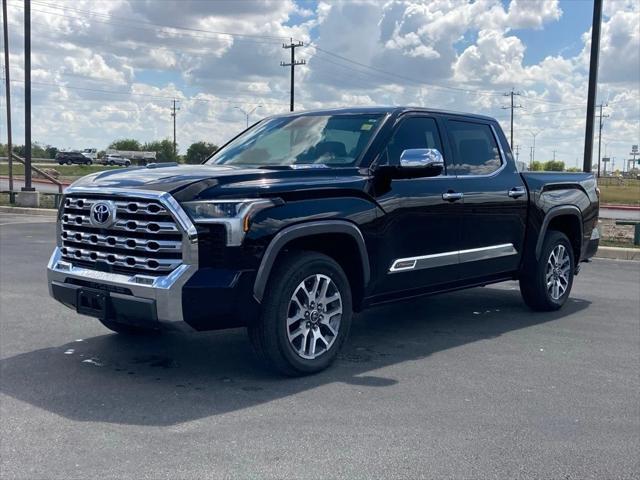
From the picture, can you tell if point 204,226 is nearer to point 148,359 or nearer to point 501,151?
point 148,359

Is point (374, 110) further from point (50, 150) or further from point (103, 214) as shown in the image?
point (50, 150)

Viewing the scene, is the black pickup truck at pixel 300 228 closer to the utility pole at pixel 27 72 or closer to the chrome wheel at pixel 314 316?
the chrome wheel at pixel 314 316

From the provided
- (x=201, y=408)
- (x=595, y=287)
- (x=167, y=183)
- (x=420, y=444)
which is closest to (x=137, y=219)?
(x=167, y=183)

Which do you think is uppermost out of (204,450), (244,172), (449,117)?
(449,117)

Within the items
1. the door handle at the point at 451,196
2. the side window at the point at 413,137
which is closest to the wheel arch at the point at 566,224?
the door handle at the point at 451,196

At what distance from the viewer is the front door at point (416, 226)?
5633 mm

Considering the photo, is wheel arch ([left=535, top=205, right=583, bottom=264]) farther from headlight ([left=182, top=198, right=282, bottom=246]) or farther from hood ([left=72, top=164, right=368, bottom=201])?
headlight ([left=182, top=198, right=282, bottom=246])

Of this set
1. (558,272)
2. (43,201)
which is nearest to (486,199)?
(558,272)

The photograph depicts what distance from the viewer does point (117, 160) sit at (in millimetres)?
80938

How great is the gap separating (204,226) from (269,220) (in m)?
0.44

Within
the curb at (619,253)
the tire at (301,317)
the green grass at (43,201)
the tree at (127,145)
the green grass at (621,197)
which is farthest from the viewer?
the tree at (127,145)

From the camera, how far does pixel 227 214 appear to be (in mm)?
4590

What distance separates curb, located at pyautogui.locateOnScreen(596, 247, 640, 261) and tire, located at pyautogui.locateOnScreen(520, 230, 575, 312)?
5.90m

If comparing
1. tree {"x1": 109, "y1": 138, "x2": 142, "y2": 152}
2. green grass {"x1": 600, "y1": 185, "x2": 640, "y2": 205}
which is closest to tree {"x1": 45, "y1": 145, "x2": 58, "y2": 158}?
tree {"x1": 109, "y1": 138, "x2": 142, "y2": 152}
